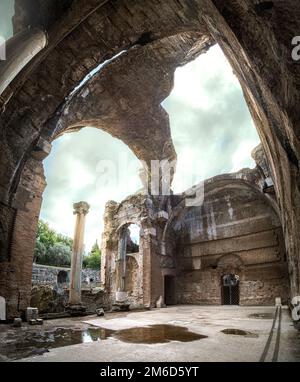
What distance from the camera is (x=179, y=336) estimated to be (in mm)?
4645

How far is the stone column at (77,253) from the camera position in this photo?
11000 mm

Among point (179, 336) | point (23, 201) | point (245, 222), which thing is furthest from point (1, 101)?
point (245, 222)

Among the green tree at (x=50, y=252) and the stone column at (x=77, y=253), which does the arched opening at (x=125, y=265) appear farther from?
the green tree at (x=50, y=252)

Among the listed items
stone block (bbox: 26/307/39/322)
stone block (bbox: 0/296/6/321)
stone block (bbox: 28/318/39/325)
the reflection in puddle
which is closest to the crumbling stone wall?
stone block (bbox: 26/307/39/322)

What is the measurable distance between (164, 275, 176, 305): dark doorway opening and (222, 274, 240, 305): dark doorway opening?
3.32 metres

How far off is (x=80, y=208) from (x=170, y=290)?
31.2 ft

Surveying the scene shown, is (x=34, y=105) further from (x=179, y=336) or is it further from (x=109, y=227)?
(x=109, y=227)

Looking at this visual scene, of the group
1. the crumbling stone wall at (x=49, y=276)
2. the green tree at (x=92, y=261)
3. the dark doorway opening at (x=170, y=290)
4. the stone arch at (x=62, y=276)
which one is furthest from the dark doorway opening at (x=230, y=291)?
the green tree at (x=92, y=261)

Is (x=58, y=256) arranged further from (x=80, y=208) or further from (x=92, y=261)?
(x=80, y=208)

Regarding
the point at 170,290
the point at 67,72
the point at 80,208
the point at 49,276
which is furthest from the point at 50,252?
the point at 67,72

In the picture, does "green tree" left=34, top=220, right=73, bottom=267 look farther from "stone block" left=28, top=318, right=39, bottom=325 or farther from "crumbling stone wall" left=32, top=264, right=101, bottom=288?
"stone block" left=28, top=318, right=39, bottom=325

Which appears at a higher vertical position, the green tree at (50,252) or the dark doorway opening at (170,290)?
the green tree at (50,252)

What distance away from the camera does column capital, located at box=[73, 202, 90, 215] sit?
39.8 ft

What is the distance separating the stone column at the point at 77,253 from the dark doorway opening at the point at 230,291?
32.2ft
